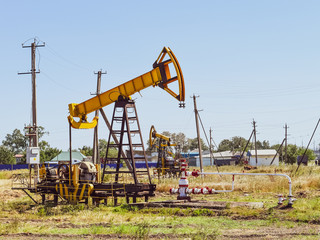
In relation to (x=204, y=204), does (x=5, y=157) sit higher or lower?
higher

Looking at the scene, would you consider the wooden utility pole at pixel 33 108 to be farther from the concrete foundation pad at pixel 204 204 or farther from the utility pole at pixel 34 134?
the concrete foundation pad at pixel 204 204

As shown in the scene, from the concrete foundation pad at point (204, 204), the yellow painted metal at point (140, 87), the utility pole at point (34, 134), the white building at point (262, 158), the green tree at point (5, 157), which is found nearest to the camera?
the concrete foundation pad at point (204, 204)

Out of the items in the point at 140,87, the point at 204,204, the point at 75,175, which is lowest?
the point at 204,204

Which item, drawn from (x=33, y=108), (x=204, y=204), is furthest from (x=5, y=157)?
(x=204, y=204)

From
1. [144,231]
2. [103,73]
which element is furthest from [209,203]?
[103,73]

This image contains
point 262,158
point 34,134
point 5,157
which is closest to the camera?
point 34,134

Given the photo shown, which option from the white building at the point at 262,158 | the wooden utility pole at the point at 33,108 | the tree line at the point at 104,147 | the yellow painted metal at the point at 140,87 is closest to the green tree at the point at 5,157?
the tree line at the point at 104,147

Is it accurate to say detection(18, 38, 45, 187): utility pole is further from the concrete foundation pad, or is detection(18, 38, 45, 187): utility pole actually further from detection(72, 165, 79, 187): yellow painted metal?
the concrete foundation pad

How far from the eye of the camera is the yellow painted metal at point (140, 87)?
1581cm

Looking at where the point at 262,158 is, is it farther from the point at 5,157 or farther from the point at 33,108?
the point at 33,108

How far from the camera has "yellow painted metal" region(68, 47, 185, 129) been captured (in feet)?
51.9

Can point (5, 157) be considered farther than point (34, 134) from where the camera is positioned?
Yes

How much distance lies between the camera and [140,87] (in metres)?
16.5

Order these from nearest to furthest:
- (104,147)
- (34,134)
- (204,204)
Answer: (204,204) < (34,134) < (104,147)
